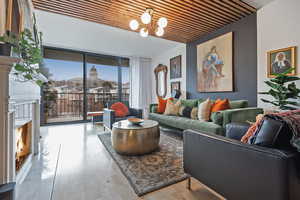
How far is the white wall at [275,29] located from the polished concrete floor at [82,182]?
2.45m

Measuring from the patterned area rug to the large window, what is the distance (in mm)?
3395

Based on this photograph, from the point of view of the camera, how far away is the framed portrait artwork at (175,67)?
462 centimetres

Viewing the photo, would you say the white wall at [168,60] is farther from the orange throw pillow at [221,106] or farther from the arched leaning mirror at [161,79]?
the orange throw pillow at [221,106]

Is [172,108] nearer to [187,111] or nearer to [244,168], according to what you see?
[187,111]

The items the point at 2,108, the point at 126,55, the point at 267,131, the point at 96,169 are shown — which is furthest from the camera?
the point at 126,55

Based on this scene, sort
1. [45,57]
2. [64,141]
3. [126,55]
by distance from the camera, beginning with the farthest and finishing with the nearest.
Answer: [126,55] → [45,57] → [64,141]

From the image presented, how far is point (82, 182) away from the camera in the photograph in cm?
158

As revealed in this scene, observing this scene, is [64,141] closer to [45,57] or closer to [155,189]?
[155,189]

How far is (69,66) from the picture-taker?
199 inches

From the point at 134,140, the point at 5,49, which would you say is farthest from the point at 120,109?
the point at 5,49

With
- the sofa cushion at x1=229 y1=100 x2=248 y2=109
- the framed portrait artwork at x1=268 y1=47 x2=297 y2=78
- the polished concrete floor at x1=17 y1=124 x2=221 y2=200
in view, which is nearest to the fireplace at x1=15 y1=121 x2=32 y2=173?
the polished concrete floor at x1=17 y1=124 x2=221 y2=200

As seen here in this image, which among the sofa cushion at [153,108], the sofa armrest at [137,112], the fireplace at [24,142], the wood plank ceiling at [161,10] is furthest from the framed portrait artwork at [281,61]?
the fireplace at [24,142]

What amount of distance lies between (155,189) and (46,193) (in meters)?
1.06

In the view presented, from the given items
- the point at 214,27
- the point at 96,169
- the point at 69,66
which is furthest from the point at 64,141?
the point at 214,27
